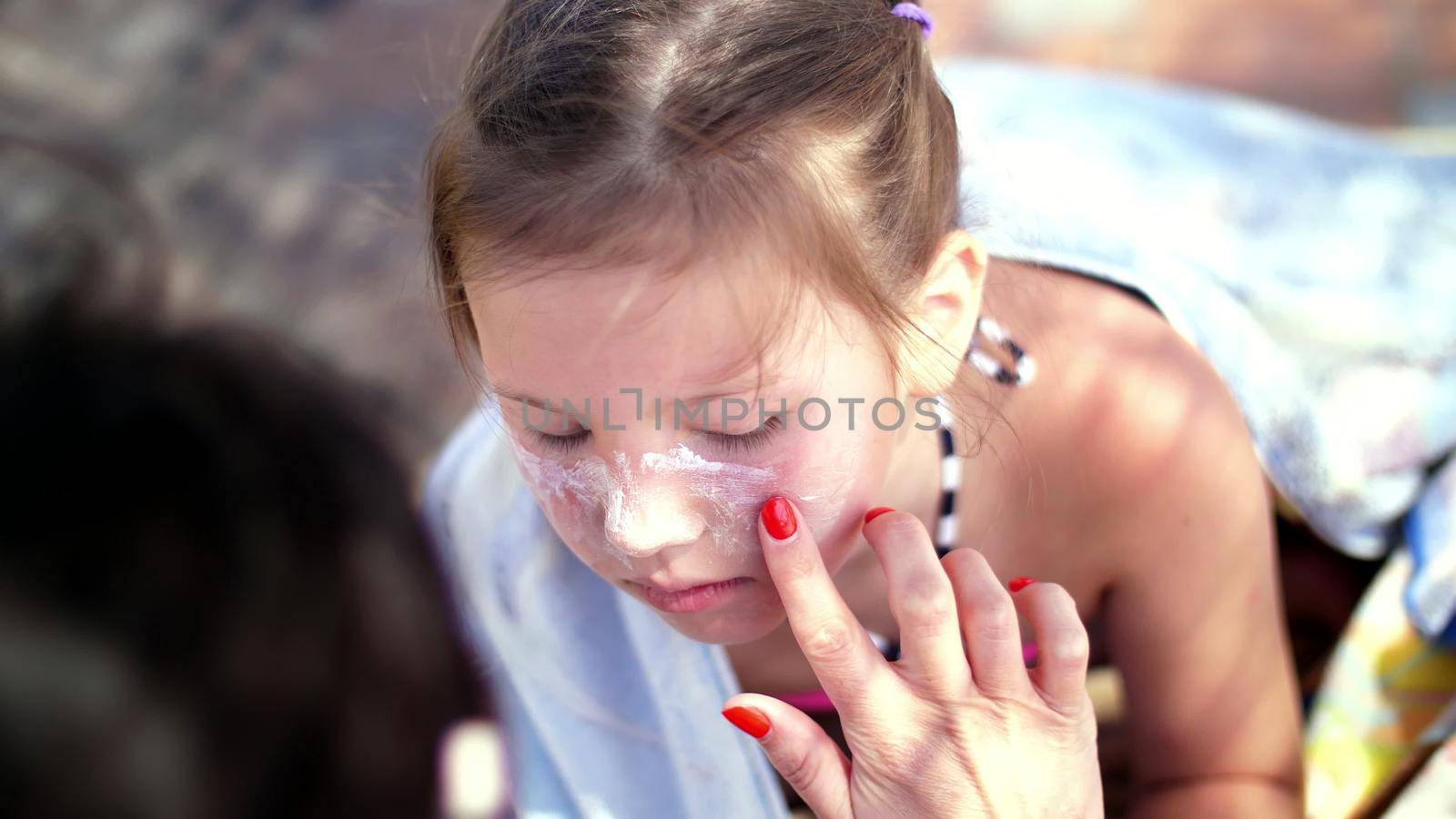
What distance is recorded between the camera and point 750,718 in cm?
89

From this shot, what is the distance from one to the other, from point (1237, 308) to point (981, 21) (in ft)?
4.91

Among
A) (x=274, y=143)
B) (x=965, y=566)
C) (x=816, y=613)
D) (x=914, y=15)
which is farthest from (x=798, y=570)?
(x=274, y=143)

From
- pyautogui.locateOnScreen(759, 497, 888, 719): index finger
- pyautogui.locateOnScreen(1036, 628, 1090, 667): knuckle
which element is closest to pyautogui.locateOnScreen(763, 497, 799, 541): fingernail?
pyautogui.locateOnScreen(759, 497, 888, 719): index finger

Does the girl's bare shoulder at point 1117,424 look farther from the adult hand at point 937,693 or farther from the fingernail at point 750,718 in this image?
the fingernail at point 750,718

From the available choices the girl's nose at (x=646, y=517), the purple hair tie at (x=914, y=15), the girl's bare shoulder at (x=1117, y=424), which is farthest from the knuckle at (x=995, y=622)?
the purple hair tie at (x=914, y=15)

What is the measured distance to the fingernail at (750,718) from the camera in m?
0.89

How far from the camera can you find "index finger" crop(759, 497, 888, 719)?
85 centimetres

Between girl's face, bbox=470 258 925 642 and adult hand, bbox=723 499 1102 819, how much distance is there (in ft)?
0.15

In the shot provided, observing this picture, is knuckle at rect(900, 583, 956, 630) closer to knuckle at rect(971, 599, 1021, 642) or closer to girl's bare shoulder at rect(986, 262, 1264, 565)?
knuckle at rect(971, 599, 1021, 642)

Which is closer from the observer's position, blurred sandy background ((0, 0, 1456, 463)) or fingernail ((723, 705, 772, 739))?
blurred sandy background ((0, 0, 1456, 463))

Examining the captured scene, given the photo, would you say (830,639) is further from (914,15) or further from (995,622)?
(914,15)

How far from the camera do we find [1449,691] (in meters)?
1.26

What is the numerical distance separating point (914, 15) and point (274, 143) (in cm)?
73

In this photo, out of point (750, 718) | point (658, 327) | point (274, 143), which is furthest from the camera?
point (274, 143)
